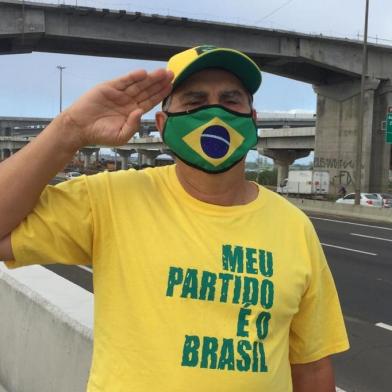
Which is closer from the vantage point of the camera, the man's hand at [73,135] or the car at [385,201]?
the man's hand at [73,135]

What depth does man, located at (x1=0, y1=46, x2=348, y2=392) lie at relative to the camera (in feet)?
4.64

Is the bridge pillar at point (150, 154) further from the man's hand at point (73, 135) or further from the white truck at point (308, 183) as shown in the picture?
the man's hand at point (73, 135)

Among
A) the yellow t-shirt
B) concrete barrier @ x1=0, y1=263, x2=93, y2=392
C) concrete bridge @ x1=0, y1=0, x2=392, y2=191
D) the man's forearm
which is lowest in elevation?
concrete barrier @ x1=0, y1=263, x2=93, y2=392

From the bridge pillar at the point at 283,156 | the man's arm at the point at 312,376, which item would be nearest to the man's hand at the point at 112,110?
the man's arm at the point at 312,376

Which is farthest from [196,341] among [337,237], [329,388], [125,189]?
[337,237]

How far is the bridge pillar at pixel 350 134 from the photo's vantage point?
3456 cm

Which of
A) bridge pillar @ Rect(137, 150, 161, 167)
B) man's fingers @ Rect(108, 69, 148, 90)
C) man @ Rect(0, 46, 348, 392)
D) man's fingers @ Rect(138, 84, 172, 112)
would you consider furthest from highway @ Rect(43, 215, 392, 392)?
bridge pillar @ Rect(137, 150, 161, 167)

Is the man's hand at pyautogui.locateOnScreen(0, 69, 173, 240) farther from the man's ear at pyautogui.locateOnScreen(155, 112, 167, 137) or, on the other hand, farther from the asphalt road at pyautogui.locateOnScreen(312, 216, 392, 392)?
the asphalt road at pyautogui.locateOnScreen(312, 216, 392, 392)

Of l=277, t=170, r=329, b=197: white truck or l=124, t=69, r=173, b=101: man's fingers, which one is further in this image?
l=277, t=170, r=329, b=197: white truck

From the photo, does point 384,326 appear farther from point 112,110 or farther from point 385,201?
point 385,201

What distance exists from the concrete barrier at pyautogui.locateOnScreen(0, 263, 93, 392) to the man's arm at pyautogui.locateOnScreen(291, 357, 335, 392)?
3.14 feet

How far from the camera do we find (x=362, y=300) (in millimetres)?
7547

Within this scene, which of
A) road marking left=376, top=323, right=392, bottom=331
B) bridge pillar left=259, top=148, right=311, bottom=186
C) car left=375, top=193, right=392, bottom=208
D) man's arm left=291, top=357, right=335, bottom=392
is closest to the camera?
man's arm left=291, top=357, right=335, bottom=392

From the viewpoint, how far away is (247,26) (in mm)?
31578
